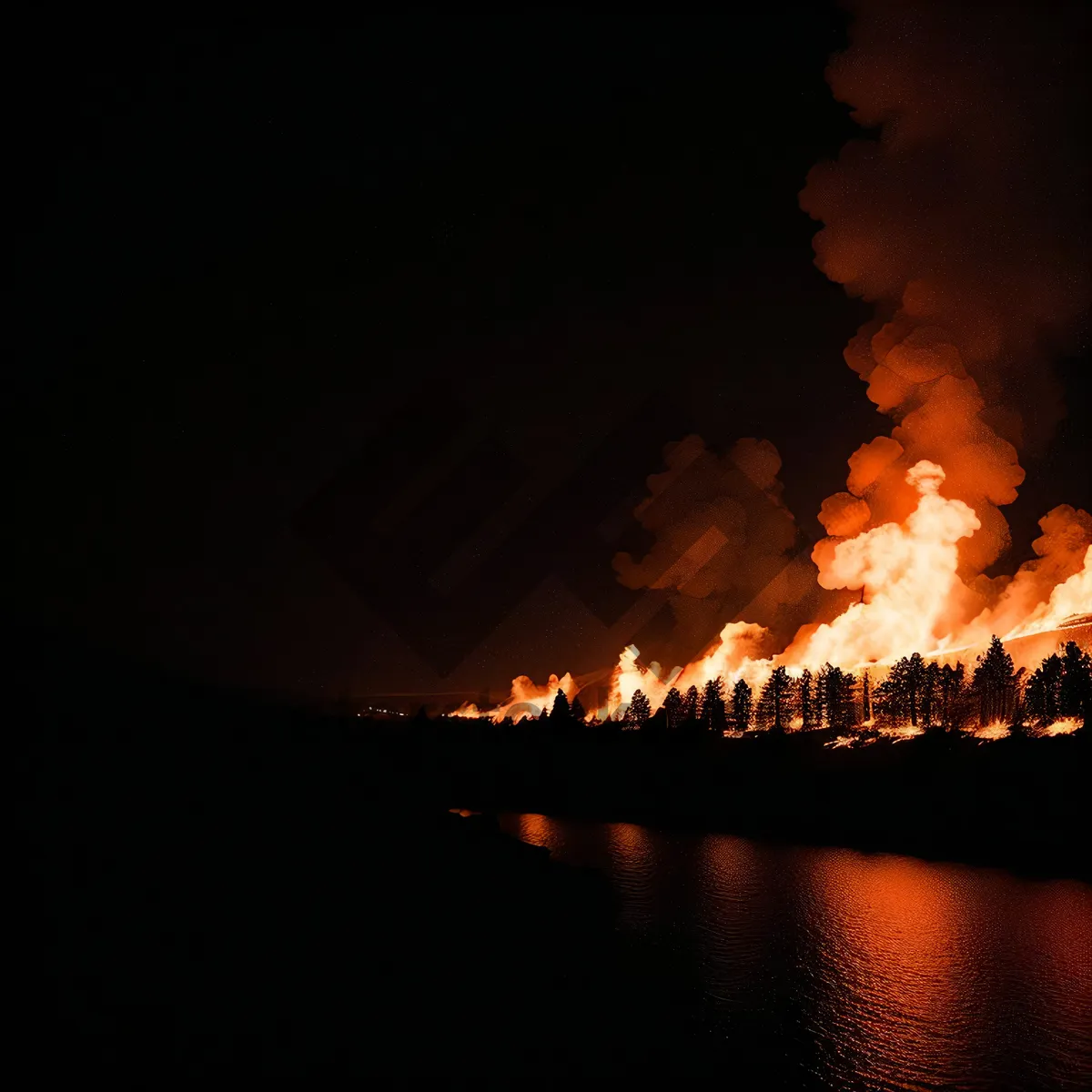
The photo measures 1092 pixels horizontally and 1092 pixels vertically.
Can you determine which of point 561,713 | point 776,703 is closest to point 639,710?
point 561,713

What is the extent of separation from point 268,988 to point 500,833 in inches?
562

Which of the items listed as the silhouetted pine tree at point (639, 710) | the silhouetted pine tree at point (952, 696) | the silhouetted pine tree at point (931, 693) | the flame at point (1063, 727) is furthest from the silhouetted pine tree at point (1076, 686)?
the silhouetted pine tree at point (639, 710)

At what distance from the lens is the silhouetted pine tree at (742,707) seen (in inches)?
2432

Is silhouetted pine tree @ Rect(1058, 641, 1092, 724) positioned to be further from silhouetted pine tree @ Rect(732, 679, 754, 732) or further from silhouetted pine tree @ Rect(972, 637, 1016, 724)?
silhouetted pine tree @ Rect(732, 679, 754, 732)

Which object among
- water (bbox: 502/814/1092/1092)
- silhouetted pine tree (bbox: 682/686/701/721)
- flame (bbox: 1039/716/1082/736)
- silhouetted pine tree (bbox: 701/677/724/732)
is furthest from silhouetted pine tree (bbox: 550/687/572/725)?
flame (bbox: 1039/716/1082/736)

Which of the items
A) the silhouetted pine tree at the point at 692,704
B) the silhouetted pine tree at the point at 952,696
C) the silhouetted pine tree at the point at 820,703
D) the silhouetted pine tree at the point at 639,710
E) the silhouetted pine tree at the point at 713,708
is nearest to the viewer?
the silhouetted pine tree at the point at 952,696

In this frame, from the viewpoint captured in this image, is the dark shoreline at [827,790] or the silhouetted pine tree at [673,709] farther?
the silhouetted pine tree at [673,709]

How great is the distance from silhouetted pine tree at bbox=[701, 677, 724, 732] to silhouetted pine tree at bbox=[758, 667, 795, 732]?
135 inches

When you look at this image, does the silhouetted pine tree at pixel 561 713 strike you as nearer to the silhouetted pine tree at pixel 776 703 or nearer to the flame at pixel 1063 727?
the silhouetted pine tree at pixel 776 703

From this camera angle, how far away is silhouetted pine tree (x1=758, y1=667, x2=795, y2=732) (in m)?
59.3

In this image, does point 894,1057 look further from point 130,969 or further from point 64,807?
point 64,807

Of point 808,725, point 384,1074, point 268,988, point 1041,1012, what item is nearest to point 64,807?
point 268,988

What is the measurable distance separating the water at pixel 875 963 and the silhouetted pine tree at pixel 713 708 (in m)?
28.5

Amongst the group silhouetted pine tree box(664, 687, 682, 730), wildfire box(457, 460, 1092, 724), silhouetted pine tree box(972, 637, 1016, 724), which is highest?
wildfire box(457, 460, 1092, 724)
